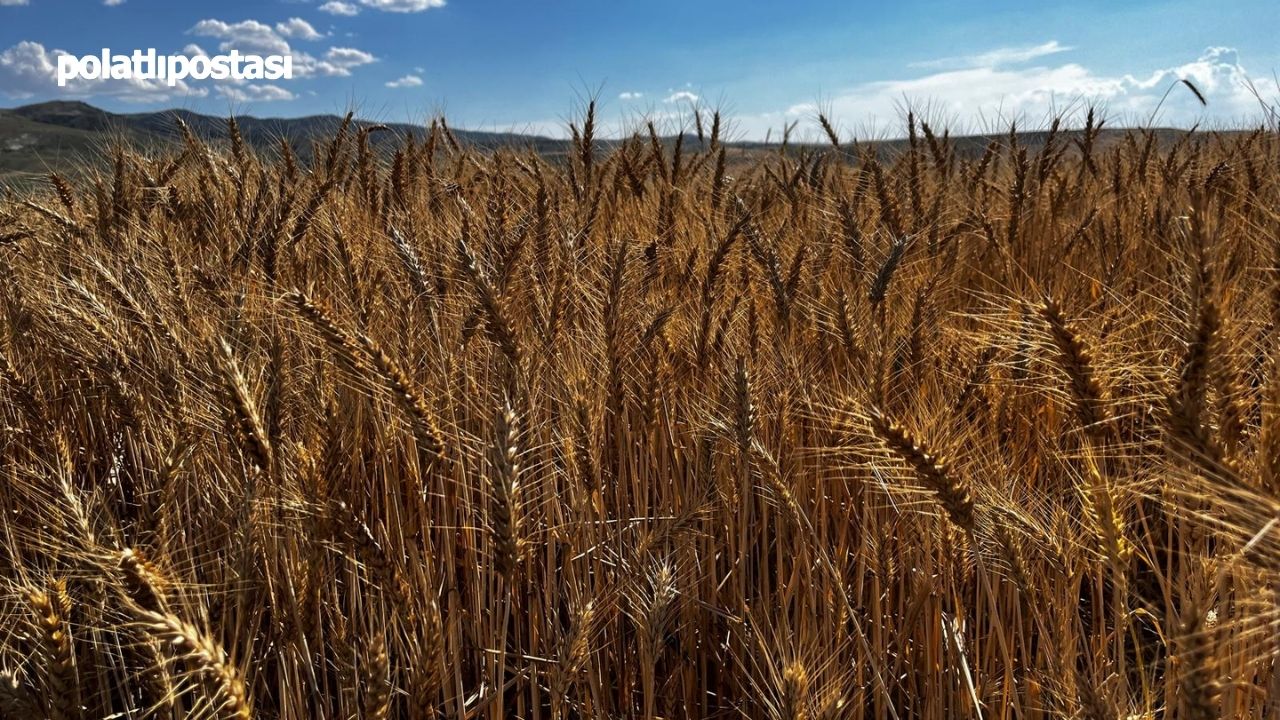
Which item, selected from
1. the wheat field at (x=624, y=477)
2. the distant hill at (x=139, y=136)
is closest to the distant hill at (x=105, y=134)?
the distant hill at (x=139, y=136)

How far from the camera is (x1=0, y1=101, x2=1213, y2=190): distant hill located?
452 centimetres

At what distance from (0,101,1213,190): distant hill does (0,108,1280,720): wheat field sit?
1.24m

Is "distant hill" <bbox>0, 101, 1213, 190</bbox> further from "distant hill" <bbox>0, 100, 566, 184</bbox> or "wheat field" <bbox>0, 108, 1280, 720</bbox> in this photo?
"wheat field" <bbox>0, 108, 1280, 720</bbox>

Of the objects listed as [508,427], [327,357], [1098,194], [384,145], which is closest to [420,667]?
[508,427]

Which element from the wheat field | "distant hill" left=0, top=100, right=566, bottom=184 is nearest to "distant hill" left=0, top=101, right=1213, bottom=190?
"distant hill" left=0, top=100, right=566, bottom=184

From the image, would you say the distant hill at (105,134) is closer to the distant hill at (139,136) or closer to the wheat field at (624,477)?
the distant hill at (139,136)

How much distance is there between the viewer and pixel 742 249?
3.17 meters

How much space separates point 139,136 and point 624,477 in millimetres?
76378

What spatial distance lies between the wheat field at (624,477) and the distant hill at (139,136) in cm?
124

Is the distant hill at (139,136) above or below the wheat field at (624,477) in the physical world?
above

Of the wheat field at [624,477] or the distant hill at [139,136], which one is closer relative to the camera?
the wheat field at [624,477]

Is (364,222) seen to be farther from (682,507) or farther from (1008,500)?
(1008,500)

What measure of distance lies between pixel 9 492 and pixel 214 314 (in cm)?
70

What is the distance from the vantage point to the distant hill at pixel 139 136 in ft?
14.8
